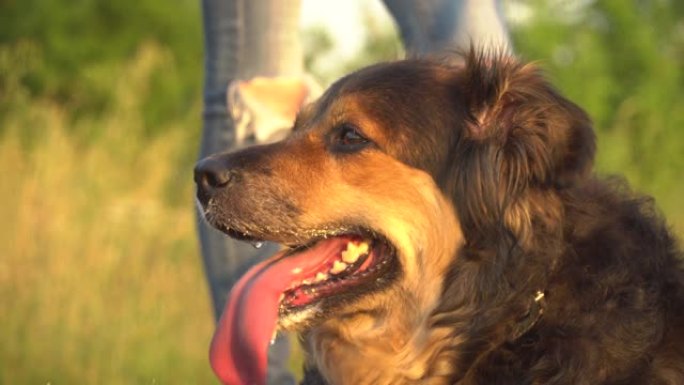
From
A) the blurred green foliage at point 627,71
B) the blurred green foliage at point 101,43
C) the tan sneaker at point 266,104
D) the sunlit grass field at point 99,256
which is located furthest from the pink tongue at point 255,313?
the blurred green foliage at point 101,43

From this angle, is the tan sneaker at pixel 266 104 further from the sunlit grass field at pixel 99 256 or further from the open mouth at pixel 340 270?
the sunlit grass field at pixel 99 256

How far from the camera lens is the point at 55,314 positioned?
6906mm

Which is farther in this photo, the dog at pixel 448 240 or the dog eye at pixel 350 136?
the dog eye at pixel 350 136

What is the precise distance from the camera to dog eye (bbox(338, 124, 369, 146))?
350 centimetres

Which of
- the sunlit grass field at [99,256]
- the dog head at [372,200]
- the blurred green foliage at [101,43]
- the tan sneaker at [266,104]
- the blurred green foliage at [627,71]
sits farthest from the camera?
the blurred green foliage at [101,43]

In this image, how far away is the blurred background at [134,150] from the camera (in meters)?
6.69

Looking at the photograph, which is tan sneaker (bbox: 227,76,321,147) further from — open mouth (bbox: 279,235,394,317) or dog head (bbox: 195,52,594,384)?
open mouth (bbox: 279,235,394,317)

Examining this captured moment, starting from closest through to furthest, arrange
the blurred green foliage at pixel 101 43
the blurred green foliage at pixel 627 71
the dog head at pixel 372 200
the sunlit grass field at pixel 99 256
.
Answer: the dog head at pixel 372 200, the sunlit grass field at pixel 99 256, the blurred green foliage at pixel 627 71, the blurred green foliage at pixel 101 43

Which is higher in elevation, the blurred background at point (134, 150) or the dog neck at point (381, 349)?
the dog neck at point (381, 349)

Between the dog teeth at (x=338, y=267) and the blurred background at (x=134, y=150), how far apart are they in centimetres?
78

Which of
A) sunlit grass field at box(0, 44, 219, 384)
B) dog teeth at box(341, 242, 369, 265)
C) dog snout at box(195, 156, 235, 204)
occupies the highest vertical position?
dog snout at box(195, 156, 235, 204)

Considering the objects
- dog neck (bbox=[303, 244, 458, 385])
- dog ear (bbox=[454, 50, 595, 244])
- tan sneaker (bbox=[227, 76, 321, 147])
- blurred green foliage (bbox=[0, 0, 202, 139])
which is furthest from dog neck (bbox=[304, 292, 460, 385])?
blurred green foliage (bbox=[0, 0, 202, 139])

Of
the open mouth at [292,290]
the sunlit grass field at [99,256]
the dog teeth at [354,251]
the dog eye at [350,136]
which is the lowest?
the sunlit grass field at [99,256]

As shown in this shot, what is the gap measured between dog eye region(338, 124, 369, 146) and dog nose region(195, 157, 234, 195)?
1.07 ft
